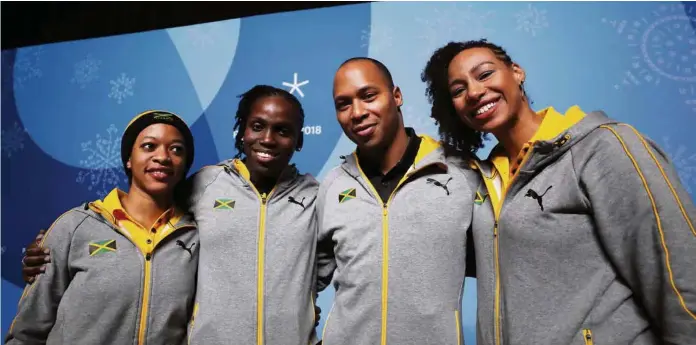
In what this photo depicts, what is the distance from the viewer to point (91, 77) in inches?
135

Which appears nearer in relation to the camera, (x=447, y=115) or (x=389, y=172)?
(x=389, y=172)

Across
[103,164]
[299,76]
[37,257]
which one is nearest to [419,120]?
[299,76]

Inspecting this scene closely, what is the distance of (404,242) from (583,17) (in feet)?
6.08

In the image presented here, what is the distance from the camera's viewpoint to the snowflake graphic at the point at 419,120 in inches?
111

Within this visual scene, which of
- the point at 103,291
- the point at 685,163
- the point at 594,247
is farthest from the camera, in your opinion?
the point at 685,163

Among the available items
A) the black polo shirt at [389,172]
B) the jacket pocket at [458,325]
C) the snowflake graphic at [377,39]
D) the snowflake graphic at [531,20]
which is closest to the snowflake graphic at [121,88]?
the snowflake graphic at [377,39]

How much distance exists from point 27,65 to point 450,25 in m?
2.92

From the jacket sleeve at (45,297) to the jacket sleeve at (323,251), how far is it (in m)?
0.84

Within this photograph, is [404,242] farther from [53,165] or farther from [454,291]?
[53,165]

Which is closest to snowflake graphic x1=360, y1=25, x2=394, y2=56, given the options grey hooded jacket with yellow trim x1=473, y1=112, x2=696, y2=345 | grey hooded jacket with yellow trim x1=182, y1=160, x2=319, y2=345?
grey hooded jacket with yellow trim x1=182, y1=160, x2=319, y2=345

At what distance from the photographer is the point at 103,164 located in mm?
3322

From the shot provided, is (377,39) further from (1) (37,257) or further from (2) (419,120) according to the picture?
(1) (37,257)

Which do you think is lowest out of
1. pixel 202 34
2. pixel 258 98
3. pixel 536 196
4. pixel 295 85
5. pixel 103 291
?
pixel 103 291

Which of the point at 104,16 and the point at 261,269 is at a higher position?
the point at 104,16
